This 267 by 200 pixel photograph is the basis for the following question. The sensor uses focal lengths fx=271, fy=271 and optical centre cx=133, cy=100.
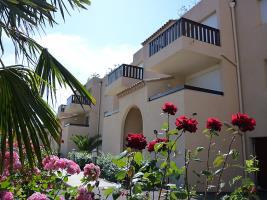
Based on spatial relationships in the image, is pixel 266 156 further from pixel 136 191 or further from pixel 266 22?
pixel 136 191

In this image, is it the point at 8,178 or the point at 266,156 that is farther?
the point at 266,156

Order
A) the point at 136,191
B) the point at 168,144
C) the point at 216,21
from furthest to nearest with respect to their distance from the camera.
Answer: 1. the point at 216,21
2. the point at 168,144
3. the point at 136,191

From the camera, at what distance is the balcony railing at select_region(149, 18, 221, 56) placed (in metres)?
11.2

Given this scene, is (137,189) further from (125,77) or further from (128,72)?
(128,72)

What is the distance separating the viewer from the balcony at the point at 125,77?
17453 millimetres

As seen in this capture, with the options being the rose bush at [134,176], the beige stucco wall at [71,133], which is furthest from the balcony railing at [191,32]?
the beige stucco wall at [71,133]

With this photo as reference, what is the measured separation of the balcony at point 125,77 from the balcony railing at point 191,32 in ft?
17.6

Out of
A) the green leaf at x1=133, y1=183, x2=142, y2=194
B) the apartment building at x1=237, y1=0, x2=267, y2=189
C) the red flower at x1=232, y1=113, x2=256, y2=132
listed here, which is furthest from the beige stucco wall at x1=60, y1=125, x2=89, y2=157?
the green leaf at x1=133, y1=183, x2=142, y2=194

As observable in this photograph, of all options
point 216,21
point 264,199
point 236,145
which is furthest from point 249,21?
point 264,199

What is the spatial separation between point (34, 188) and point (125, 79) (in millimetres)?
14107

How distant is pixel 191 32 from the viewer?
37.2 ft

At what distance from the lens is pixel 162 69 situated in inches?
522

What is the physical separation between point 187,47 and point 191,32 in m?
0.83

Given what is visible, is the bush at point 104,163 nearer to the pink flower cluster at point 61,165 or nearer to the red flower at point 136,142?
the pink flower cluster at point 61,165
